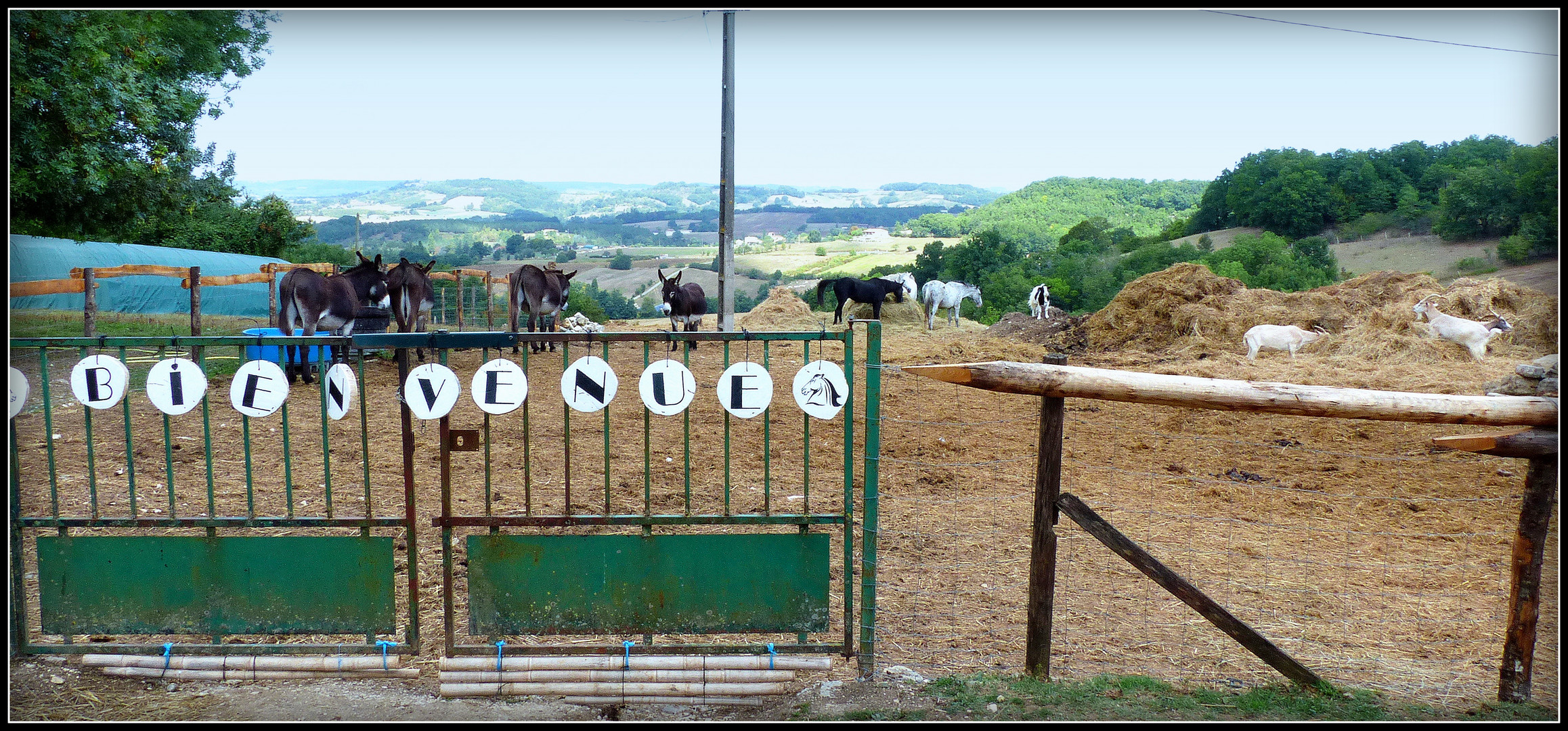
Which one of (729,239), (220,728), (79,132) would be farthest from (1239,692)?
(729,239)

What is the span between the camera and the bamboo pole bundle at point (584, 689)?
4.04 metres

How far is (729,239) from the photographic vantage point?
16.4 meters

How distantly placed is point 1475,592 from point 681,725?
4.88 m

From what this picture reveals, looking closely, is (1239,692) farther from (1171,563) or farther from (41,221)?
(41,221)

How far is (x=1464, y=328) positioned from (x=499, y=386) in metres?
14.4

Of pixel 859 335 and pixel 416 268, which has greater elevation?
pixel 416 268

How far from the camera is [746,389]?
409 centimetres

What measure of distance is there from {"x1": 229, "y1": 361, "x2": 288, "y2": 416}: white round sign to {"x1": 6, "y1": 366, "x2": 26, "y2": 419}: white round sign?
2.90 ft

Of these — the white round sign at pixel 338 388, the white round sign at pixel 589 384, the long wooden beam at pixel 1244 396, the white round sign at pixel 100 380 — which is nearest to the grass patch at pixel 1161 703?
the long wooden beam at pixel 1244 396

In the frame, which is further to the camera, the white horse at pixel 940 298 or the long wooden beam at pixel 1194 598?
the white horse at pixel 940 298

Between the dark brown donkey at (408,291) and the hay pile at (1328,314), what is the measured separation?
486 inches

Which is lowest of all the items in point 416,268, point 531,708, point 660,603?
point 531,708

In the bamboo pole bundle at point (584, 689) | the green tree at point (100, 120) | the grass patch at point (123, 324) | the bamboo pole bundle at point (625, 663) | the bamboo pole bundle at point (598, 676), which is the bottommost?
the bamboo pole bundle at point (584, 689)

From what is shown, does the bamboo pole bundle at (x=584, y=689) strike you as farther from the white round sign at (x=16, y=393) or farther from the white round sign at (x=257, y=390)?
the white round sign at (x=16, y=393)
